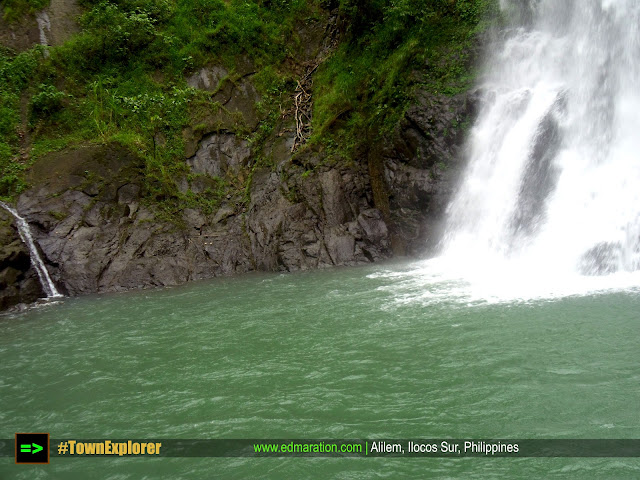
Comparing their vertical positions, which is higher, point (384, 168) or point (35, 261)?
point (384, 168)

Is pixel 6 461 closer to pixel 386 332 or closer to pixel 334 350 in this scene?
pixel 334 350

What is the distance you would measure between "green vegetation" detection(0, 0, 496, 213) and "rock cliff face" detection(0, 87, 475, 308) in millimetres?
630

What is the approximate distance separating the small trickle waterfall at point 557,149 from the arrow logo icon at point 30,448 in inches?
354

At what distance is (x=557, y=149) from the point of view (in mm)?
11398

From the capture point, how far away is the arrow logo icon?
4.70 metres

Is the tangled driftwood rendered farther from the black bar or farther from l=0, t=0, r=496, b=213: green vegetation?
the black bar

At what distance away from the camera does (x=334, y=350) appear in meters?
6.69

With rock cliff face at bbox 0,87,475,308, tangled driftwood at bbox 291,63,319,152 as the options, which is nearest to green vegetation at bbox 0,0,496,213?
tangled driftwood at bbox 291,63,319,152

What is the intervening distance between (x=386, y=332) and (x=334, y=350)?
942 mm

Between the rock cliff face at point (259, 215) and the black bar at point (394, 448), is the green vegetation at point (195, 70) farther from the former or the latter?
the black bar at point (394, 448)

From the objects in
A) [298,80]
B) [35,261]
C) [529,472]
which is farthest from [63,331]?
[298,80]

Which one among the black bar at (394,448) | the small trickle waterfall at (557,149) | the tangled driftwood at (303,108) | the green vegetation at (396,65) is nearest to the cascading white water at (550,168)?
the small trickle waterfall at (557,149)

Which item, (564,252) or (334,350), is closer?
(334,350)

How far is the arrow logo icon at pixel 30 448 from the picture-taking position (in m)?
4.70
